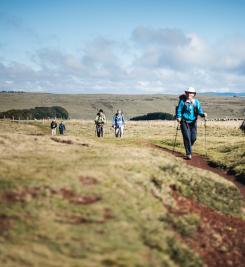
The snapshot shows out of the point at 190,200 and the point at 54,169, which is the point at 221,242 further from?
the point at 54,169

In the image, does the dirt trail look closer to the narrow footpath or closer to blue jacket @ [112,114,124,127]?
the narrow footpath

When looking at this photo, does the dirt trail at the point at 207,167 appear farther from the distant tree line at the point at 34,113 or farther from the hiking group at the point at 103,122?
the distant tree line at the point at 34,113

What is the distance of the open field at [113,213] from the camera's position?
7.58 meters

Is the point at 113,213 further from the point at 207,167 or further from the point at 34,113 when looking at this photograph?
the point at 34,113

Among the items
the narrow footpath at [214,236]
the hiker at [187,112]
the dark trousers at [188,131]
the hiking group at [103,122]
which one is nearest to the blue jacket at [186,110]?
the hiker at [187,112]

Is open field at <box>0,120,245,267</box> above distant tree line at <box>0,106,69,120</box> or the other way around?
above

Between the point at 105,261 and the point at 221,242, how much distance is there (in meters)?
4.05

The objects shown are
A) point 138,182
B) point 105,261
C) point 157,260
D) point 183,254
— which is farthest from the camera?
point 138,182

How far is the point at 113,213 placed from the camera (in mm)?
8883

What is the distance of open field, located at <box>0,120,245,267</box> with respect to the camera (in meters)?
7.58


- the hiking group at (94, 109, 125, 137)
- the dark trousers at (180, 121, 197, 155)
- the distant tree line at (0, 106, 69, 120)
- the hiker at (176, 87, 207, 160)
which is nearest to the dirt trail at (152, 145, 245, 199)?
the dark trousers at (180, 121, 197, 155)

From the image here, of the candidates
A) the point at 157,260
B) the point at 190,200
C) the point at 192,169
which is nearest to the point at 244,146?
the point at 192,169

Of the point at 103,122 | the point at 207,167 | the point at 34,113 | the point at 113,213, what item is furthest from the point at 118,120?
the point at 34,113

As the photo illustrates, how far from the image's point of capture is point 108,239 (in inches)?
314
